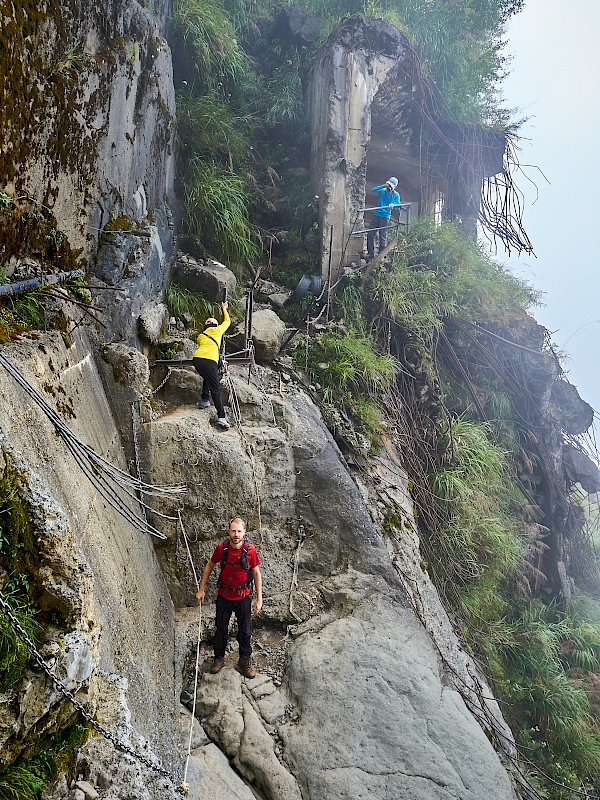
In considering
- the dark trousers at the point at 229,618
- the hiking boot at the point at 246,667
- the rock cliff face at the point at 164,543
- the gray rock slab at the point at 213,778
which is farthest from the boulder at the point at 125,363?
the gray rock slab at the point at 213,778

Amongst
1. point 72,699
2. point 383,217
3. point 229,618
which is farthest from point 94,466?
point 383,217

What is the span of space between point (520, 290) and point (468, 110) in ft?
10.9

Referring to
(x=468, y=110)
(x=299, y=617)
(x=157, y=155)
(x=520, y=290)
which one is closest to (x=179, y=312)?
(x=157, y=155)

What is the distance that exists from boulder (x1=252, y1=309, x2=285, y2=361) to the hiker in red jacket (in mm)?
2520

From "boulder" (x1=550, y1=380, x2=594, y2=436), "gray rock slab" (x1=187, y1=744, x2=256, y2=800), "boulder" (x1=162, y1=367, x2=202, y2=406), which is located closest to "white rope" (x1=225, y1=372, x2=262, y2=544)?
"boulder" (x1=162, y1=367, x2=202, y2=406)

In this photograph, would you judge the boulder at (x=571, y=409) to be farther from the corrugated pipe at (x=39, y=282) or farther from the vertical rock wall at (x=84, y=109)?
the corrugated pipe at (x=39, y=282)

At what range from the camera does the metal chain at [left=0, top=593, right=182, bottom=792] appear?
2148 mm

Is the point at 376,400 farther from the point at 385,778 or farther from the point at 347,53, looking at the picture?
the point at 347,53

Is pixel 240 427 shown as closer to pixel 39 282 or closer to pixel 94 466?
pixel 94 466

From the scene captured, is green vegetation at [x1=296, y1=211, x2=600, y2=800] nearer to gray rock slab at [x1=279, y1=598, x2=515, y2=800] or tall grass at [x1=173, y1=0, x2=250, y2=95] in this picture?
gray rock slab at [x1=279, y1=598, x2=515, y2=800]

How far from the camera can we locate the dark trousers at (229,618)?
4.46 metres

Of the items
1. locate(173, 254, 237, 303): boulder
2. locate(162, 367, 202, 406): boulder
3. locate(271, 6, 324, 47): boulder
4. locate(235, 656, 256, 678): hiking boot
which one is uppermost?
locate(271, 6, 324, 47): boulder

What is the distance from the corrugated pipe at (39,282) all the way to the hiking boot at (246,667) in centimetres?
326

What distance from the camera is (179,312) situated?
635 cm
